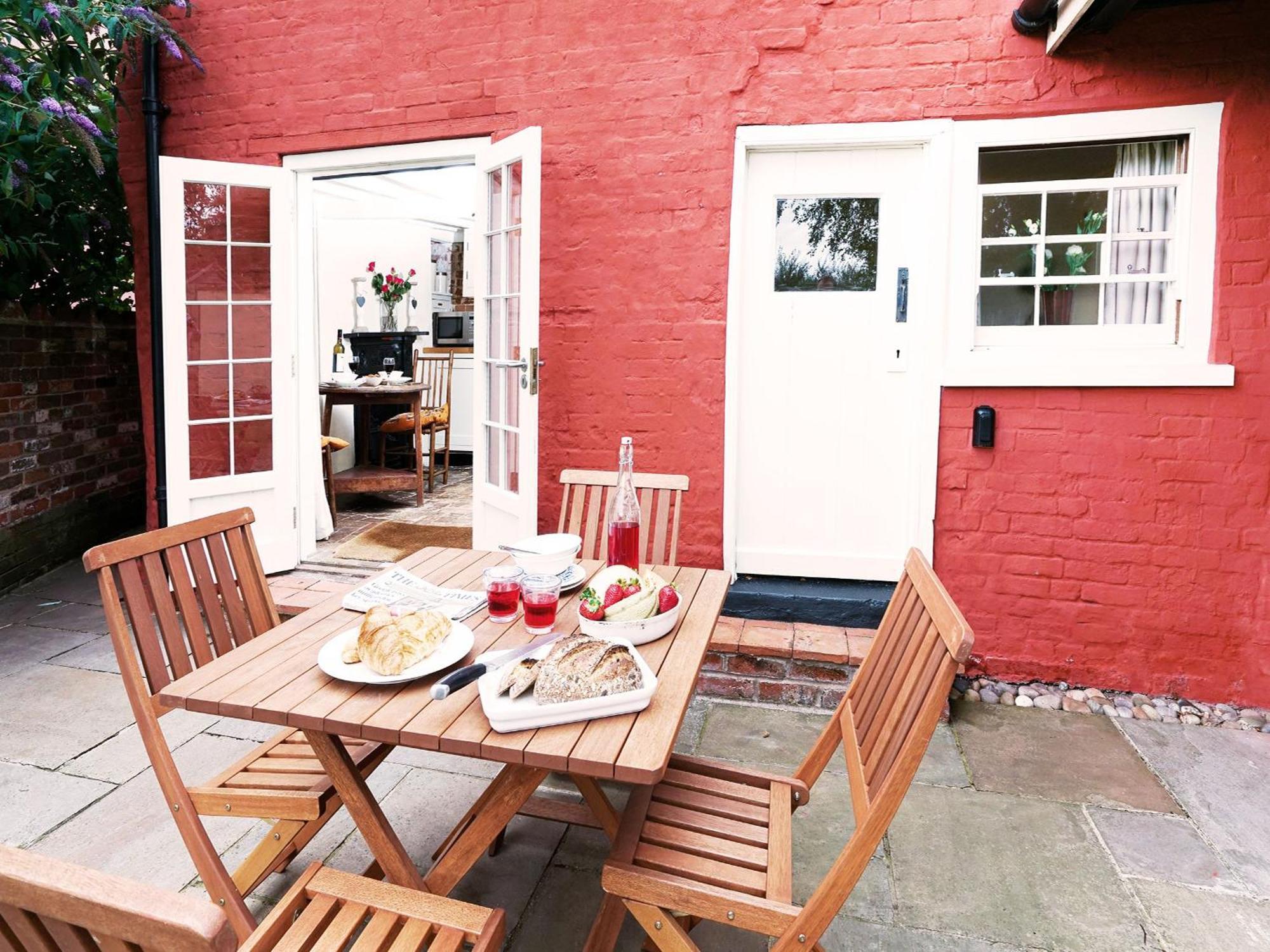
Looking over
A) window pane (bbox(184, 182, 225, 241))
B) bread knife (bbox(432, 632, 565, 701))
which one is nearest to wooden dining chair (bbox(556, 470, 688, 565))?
bread knife (bbox(432, 632, 565, 701))

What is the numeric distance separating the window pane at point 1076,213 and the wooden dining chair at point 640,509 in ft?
6.45

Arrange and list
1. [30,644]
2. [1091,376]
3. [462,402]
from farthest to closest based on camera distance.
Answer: [462,402], [30,644], [1091,376]

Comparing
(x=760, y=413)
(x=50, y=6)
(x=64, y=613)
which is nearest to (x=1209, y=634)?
(x=760, y=413)

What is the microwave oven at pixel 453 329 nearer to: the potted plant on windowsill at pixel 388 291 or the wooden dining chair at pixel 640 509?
the potted plant on windowsill at pixel 388 291

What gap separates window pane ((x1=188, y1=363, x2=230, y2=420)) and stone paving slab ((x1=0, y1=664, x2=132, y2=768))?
136 cm

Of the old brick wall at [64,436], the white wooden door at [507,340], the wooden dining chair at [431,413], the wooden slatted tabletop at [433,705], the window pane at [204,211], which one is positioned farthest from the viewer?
the wooden dining chair at [431,413]

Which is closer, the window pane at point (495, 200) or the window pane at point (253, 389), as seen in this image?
the window pane at point (495, 200)

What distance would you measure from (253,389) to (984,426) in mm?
3525

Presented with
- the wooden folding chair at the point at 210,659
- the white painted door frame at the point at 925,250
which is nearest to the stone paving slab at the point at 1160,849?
the white painted door frame at the point at 925,250

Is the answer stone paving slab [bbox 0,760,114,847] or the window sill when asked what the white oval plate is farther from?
the window sill

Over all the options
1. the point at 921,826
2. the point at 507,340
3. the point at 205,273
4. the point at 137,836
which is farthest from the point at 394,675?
the point at 205,273

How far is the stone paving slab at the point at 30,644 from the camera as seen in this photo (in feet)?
11.5

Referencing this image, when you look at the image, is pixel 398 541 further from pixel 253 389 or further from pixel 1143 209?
pixel 1143 209

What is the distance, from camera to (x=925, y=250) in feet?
11.3
